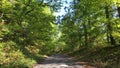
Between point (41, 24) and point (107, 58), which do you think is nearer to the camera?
point (107, 58)

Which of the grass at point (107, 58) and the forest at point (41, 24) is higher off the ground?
the forest at point (41, 24)

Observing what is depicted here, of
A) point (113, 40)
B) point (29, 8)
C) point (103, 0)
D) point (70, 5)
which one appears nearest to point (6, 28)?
point (29, 8)

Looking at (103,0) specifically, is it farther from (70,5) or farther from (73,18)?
(73,18)

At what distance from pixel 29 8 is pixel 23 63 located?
221 inches

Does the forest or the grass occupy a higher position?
the forest

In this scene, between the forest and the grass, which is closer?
the grass

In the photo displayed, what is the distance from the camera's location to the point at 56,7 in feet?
80.9

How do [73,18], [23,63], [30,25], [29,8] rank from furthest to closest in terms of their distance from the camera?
[73,18] → [30,25] → [29,8] → [23,63]

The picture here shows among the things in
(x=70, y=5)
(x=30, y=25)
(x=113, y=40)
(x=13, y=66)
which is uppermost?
(x=70, y=5)

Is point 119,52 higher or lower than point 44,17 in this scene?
lower

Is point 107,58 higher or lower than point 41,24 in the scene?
lower

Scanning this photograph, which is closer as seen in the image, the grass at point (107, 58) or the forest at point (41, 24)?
the grass at point (107, 58)

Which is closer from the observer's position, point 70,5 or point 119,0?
point 119,0

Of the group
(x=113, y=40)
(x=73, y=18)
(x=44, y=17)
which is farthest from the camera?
(x=73, y=18)
